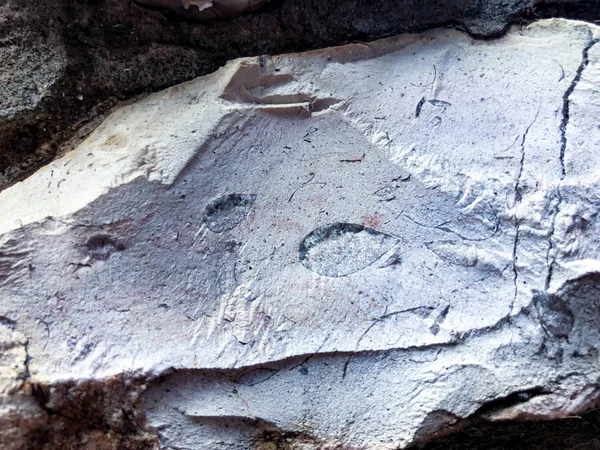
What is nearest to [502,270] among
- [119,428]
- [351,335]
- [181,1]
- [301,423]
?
[351,335]

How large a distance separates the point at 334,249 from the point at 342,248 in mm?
13

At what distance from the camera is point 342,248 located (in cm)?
92

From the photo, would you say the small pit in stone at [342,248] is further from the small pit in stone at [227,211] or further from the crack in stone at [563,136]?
the crack in stone at [563,136]

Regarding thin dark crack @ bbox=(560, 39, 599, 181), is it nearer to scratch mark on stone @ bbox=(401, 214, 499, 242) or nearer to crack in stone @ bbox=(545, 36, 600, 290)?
crack in stone @ bbox=(545, 36, 600, 290)

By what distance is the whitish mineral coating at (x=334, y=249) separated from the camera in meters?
0.84

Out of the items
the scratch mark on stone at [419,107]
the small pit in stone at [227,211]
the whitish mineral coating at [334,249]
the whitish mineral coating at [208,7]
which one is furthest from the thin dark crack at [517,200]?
the whitish mineral coating at [208,7]

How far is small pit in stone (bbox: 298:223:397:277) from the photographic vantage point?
0.91 meters

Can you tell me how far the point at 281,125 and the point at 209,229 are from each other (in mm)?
231

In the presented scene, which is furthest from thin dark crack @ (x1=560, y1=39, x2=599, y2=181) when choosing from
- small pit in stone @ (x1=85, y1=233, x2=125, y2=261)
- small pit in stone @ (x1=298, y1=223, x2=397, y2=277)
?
small pit in stone @ (x1=85, y1=233, x2=125, y2=261)

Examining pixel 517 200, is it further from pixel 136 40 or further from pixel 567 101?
pixel 136 40

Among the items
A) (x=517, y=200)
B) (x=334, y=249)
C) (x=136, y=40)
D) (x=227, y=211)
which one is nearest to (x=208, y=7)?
(x=136, y=40)

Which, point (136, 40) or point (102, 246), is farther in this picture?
point (136, 40)

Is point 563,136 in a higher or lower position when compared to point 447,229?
higher

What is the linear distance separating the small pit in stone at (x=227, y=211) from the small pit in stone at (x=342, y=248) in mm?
117
